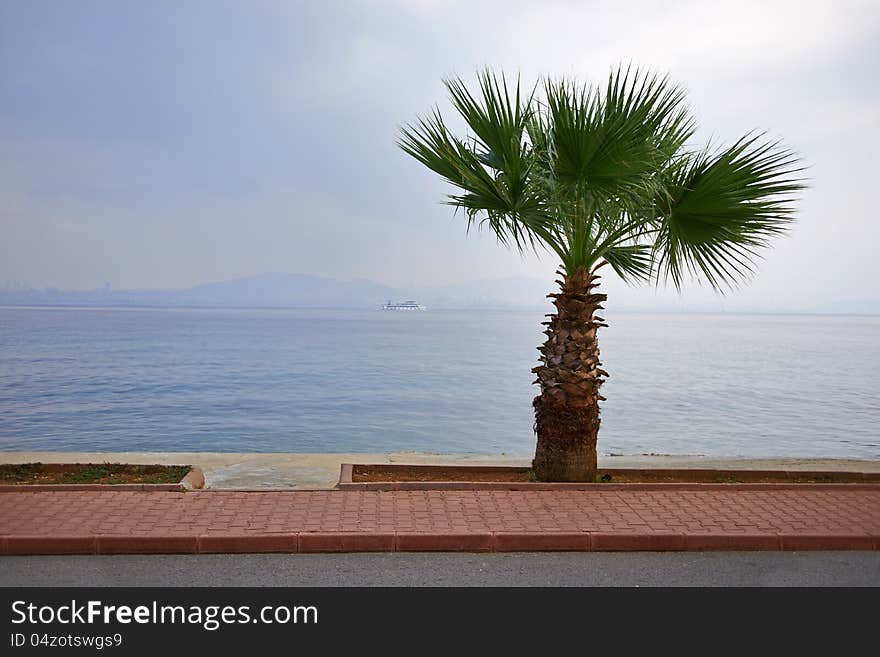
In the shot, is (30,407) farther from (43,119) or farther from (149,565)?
(43,119)

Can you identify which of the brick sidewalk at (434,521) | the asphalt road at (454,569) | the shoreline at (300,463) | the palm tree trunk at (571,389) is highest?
the palm tree trunk at (571,389)

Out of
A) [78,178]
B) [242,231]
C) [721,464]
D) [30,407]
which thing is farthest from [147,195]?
[721,464]

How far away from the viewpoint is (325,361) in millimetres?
57031

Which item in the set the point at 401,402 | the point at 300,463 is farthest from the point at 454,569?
the point at 401,402

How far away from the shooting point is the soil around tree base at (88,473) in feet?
30.8

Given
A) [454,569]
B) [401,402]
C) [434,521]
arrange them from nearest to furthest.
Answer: [454,569], [434,521], [401,402]

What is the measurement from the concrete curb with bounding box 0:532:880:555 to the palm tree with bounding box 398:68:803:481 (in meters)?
2.64

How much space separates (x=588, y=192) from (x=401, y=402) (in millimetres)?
26224

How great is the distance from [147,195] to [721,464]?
137512 millimetres

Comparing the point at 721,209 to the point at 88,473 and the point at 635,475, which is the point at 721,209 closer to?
the point at 635,475

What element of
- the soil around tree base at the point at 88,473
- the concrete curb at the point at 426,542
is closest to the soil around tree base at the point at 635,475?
the soil around tree base at the point at 88,473

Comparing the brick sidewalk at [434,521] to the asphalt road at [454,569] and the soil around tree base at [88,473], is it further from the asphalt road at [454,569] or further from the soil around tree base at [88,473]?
the soil around tree base at [88,473]

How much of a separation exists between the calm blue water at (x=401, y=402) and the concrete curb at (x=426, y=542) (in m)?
15.1

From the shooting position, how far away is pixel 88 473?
9.77 meters
